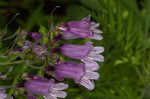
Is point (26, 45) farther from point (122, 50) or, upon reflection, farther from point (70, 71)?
point (122, 50)

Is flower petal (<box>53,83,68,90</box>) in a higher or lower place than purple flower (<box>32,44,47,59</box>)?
lower

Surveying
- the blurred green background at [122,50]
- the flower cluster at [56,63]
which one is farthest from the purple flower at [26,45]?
the blurred green background at [122,50]

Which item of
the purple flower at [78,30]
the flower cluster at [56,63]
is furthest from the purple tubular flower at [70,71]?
the purple flower at [78,30]

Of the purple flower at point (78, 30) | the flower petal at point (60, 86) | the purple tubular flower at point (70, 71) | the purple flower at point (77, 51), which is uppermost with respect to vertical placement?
the purple flower at point (78, 30)

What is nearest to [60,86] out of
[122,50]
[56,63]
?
[56,63]

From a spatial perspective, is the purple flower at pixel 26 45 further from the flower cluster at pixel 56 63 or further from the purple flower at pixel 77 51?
the purple flower at pixel 77 51

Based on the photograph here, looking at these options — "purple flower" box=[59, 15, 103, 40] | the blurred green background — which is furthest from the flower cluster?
the blurred green background

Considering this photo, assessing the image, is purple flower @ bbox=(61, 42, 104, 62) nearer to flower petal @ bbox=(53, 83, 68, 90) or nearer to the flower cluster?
the flower cluster

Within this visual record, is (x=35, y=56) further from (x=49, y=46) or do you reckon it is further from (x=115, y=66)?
(x=115, y=66)

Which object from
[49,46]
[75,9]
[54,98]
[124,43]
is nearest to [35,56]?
[49,46]

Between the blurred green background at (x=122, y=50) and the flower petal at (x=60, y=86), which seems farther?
the blurred green background at (x=122, y=50)

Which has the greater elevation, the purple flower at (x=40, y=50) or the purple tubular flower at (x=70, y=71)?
the purple flower at (x=40, y=50)
